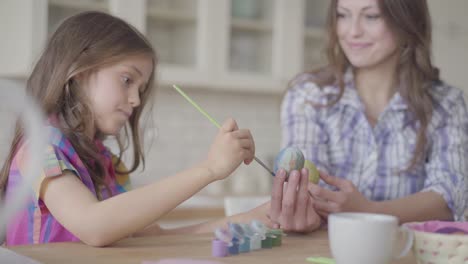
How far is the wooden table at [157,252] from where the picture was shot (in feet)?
3.35

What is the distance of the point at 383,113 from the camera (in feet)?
6.70

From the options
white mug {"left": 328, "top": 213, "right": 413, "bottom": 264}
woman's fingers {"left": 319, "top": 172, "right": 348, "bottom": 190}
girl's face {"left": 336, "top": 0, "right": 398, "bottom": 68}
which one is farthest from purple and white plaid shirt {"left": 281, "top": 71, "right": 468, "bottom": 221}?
white mug {"left": 328, "top": 213, "right": 413, "bottom": 264}

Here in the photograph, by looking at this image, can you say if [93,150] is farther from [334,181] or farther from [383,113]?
[383,113]

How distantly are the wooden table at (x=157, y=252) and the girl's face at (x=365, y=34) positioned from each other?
35.9 inches

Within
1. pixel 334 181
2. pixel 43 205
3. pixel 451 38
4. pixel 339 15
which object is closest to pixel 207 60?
pixel 339 15

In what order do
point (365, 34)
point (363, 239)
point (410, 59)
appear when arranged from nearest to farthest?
point (363, 239), point (365, 34), point (410, 59)

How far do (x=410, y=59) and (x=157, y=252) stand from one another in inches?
51.3

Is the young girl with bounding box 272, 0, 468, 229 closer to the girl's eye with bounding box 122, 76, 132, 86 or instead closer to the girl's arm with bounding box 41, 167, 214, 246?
Result: the girl's eye with bounding box 122, 76, 132, 86

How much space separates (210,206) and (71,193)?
2.05m

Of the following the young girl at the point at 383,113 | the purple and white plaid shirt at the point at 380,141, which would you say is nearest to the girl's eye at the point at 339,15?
the young girl at the point at 383,113

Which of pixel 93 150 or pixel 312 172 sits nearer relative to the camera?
pixel 93 150

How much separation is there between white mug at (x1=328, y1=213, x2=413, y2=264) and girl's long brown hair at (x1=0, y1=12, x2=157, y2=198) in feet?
2.33

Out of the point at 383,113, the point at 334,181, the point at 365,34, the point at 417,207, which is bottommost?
the point at 417,207

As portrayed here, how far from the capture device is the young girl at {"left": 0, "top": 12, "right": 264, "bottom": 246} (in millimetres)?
1162
